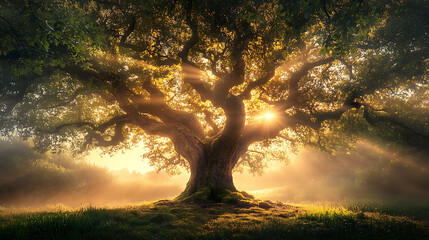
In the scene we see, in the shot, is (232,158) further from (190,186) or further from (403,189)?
(403,189)

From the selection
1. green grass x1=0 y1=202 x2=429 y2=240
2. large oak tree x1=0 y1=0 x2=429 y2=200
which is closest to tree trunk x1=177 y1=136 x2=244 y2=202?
large oak tree x1=0 y1=0 x2=429 y2=200

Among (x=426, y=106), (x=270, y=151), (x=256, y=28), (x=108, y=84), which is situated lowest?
(x=270, y=151)

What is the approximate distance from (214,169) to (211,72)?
7481 mm

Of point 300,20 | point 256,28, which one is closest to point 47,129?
point 256,28

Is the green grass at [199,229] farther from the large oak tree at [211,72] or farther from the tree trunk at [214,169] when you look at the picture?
the tree trunk at [214,169]

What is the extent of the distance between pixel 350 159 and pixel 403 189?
16319 mm

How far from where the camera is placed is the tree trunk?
14.8 meters

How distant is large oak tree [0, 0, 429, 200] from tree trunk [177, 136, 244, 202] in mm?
88

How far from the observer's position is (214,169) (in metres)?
15.4

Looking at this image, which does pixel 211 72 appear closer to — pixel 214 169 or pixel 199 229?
pixel 214 169

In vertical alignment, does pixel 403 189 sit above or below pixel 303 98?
below

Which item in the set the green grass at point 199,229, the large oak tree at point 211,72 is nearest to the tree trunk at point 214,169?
the large oak tree at point 211,72

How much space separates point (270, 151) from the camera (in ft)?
82.6

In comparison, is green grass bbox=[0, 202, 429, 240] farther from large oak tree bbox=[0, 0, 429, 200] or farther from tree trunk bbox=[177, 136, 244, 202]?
tree trunk bbox=[177, 136, 244, 202]
